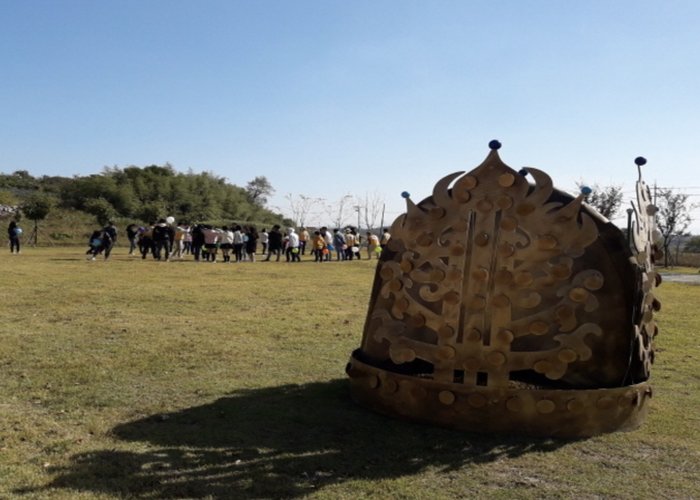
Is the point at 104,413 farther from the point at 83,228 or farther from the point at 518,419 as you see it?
the point at 83,228

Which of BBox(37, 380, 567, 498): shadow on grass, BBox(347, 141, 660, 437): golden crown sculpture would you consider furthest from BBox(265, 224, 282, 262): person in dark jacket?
BBox(347, 141, 660, 437): golden crown sculpture

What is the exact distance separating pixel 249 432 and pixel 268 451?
1.75ft

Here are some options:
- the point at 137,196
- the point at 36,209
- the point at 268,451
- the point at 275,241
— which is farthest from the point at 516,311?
the point at 137,196

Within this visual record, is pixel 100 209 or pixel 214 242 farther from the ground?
pixel 100 209

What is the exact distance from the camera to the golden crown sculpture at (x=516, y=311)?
217 inches

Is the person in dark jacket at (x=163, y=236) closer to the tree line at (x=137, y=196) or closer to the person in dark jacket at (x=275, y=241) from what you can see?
the person in dark jacket at (x=275, y=241)

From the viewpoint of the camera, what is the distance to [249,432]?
18.8 ft

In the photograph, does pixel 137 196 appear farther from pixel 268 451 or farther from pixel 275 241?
pixel 268 451

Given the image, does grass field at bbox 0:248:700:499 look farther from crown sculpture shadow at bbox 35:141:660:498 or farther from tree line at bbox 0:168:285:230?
tree line at bbox 0:168:285:230

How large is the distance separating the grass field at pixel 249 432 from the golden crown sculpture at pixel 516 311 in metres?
0.25

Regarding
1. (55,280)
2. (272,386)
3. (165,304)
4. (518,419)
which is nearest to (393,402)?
A: (518,419)

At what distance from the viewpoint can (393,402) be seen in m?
6.05

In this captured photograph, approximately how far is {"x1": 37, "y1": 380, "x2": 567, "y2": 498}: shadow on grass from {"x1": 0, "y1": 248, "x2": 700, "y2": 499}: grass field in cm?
2

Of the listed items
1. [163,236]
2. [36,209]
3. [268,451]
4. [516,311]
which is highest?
[36,209]
